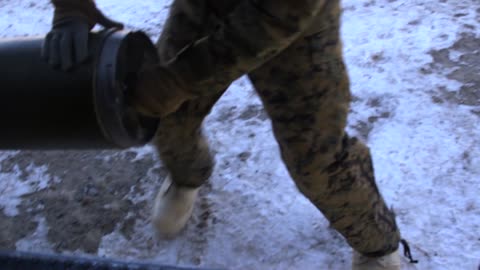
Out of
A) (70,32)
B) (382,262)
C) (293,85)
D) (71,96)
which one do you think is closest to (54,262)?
(71,96)

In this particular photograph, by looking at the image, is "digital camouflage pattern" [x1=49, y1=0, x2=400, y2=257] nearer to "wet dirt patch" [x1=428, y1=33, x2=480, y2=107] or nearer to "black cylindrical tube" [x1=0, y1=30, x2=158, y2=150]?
"black cylindrical tube" [x1=0, y1=30, x2=158, y2=150]

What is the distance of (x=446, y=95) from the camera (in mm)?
2303

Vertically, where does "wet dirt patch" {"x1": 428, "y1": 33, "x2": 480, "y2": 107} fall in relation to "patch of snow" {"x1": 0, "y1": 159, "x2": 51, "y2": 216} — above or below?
above

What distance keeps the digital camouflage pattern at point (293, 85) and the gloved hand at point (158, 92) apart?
0.02 metres

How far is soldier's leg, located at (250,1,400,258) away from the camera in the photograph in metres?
1.36

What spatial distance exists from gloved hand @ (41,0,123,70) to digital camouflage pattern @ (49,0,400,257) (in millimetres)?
201

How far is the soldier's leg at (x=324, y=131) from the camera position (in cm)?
136

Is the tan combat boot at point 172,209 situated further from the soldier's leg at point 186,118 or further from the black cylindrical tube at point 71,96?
the black cylindrical tube at point 71,96

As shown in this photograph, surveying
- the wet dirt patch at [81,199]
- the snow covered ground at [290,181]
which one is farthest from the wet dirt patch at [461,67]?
the wet dirt patch at [81,199]

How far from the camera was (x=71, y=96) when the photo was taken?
4.18 feet

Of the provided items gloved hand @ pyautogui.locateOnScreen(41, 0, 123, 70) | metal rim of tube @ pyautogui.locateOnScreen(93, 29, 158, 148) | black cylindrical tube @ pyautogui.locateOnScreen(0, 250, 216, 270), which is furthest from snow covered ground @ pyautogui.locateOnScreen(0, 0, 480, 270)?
gloved hand @ pyautogui.locateOnScreen(41, 0, 123, 70)

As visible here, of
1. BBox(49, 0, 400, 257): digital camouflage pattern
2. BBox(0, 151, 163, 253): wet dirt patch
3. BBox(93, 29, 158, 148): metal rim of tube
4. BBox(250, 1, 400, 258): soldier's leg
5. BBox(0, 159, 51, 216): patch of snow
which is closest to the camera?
BBox(49, 0, 400, 257): digital camouflage pattern

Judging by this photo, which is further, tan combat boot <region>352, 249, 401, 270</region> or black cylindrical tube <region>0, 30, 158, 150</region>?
tan combat boot <region>352, 249, 401, 270</region>

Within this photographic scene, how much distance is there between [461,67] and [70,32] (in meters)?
1.69
